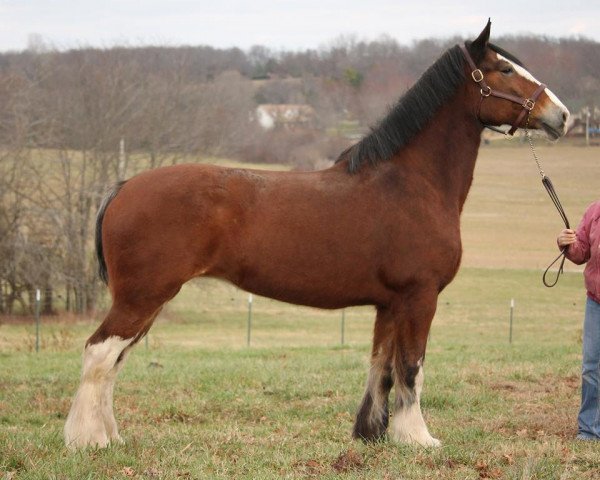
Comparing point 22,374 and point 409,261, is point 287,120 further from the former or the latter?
point 409,261

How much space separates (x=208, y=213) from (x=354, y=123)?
40247mm

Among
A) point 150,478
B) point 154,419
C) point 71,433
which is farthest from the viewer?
point 154,419

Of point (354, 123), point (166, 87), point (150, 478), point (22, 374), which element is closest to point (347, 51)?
point (354, 123)

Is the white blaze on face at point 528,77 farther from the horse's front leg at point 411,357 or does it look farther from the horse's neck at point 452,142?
the horse's front leg at point 411,357

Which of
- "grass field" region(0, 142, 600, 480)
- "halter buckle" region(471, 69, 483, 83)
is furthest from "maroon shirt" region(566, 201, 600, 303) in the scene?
"halter buckle" region(471, 69, 483, 83)

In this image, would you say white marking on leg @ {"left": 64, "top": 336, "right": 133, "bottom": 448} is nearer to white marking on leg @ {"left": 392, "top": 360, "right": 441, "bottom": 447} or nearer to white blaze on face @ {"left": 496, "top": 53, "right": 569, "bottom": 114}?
white marking on leg @ {"left": 392, "top": 360, "right": 441, "bottom": 447}

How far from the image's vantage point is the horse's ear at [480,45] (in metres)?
6.16

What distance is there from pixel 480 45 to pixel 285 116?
50.6m

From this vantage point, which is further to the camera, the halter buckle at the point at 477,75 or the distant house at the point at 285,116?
the distant house at the point at 285,116

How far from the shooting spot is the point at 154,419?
23.6 feet

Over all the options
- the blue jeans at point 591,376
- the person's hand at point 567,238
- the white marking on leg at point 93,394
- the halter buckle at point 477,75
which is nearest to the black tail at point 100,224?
the white marking on leg at point 93,394

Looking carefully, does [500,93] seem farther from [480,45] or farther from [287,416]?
[287,416]

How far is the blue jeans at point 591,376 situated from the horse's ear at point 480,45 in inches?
79.7

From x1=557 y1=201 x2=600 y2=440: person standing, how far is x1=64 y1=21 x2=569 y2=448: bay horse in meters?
0.76
